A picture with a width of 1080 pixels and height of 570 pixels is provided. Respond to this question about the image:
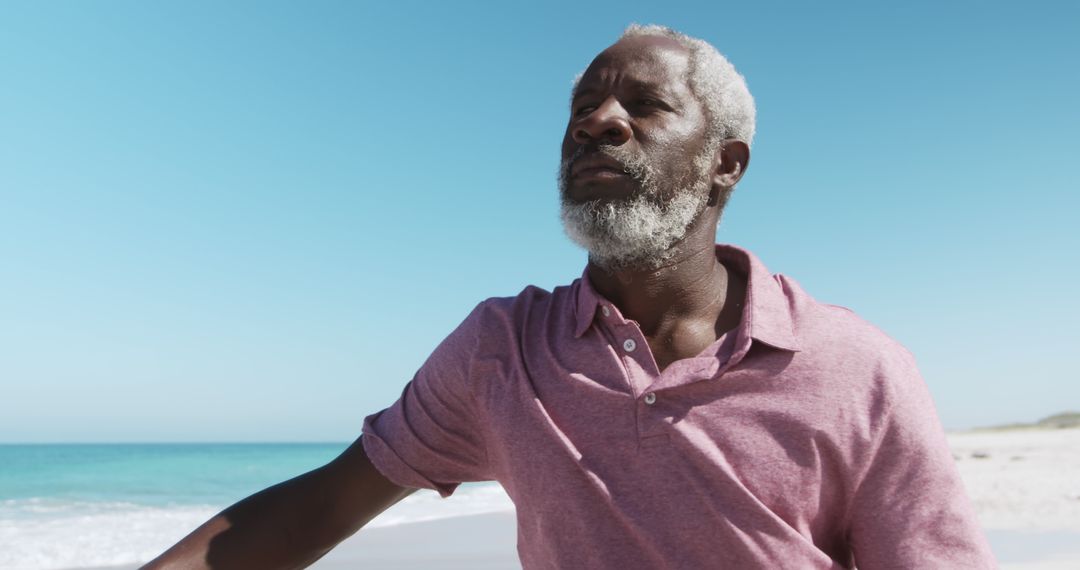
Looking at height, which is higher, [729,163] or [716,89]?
[716,89]

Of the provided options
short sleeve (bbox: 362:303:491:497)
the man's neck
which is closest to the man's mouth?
the man's neck

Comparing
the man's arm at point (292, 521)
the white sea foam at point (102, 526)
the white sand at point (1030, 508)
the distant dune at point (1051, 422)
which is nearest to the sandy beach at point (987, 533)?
the white sand at point (1030, 508)

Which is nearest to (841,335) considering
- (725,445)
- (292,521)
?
(725,445)

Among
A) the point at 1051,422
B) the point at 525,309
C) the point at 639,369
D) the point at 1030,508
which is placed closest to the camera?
the point at 639,369

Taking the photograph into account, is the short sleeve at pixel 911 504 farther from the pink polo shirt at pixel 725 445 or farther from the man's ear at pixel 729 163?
the man's ear at pixel 729 163

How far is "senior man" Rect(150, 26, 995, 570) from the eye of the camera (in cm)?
142

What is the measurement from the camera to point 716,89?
1917mm

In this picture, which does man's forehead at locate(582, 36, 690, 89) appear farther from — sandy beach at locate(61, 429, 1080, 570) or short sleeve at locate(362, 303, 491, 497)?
sandy beach at locate(61, 429, 1080, 570)

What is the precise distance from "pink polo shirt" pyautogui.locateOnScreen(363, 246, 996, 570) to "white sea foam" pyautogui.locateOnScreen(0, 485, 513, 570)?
7.20m

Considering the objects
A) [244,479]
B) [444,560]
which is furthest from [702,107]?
[244,479]

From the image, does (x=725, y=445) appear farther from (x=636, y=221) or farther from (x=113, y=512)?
(x=113, y=512)

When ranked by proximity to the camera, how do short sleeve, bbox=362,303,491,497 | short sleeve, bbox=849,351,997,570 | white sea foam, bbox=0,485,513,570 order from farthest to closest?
white sea foam, bbox=0,485,513,570 < short sleeve, bbox=362,303,491,497 < short sleeve, bbox=849,351,997,570

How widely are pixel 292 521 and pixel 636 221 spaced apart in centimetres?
91

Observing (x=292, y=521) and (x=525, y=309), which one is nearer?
(x=292, y=521)
